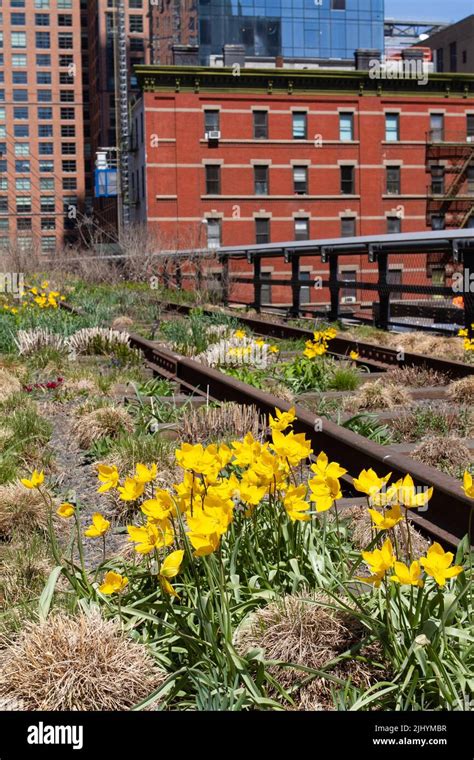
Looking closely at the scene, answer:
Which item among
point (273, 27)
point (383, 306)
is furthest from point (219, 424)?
point (273, 27)

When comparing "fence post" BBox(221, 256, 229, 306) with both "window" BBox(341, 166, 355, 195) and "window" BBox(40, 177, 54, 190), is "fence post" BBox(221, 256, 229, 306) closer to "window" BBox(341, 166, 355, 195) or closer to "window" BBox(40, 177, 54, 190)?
"window" BBox(341, 166, 355, 195)

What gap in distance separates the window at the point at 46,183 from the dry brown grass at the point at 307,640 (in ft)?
467

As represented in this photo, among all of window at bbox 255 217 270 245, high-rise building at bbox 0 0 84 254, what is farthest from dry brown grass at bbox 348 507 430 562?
high-rise building at bbox 0 0 84 254

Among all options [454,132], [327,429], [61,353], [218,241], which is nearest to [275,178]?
[218,241]

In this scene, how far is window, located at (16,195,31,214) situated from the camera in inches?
5541

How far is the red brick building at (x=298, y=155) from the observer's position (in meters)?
57.2

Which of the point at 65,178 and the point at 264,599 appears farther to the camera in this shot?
the point at 65,178

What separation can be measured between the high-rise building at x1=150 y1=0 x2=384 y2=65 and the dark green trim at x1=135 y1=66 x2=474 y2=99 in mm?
19205

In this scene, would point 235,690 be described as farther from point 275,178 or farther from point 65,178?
point 65,178

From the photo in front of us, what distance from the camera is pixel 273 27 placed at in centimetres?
8075

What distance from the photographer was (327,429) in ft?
20.5

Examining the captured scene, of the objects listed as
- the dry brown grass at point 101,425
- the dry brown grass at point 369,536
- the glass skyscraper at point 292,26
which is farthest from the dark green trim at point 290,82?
the dry brown grass at point 369,536

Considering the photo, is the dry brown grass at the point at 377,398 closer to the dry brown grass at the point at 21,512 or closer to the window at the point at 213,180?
the dry brown grass at the point at 21,512

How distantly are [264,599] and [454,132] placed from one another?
63.2 m
